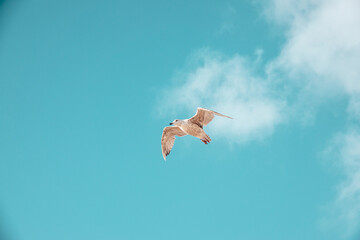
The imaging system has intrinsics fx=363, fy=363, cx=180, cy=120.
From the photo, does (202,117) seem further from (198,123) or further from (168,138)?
(168,138)

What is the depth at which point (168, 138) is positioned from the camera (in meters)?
20.6

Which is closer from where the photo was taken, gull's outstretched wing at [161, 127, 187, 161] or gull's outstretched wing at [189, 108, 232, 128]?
gull's outstretched wing at [189, 108, 232, 128]

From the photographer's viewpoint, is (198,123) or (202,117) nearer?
(202,117)

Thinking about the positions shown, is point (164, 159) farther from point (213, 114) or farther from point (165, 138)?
point (213, 114)

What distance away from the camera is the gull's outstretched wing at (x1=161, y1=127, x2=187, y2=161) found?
20203 mm

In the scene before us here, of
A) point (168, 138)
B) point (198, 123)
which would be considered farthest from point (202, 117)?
point (168, 138)

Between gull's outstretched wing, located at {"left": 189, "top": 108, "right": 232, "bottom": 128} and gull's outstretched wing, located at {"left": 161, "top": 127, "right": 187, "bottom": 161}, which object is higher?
gull's outstretched wing, located at {"left": 161, "top": 127, "right": 187, "bottom": 161}

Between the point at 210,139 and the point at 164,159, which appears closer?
the point at 210,139

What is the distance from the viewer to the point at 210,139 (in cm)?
1877

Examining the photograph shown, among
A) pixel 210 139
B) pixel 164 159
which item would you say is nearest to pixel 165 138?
pixel 164 159

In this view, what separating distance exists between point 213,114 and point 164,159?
411 centimetres

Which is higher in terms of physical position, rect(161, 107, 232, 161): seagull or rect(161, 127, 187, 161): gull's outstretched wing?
rect(161, 127, 187, 161): gull's outstretched wing

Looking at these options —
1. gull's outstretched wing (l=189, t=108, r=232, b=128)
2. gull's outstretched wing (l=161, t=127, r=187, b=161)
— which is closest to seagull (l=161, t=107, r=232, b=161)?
gull's outstretched wing (l=189, t=108, r=232, b=128)

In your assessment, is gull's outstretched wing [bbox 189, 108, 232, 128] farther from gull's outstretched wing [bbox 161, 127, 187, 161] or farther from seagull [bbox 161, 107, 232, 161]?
gull's outstretched wing [bbox 161, 127, 187, 161]
